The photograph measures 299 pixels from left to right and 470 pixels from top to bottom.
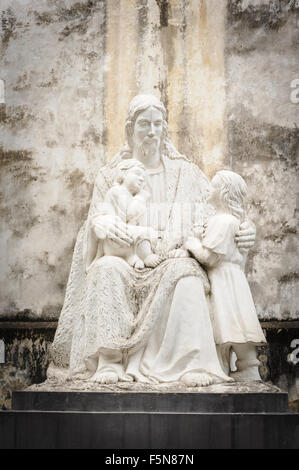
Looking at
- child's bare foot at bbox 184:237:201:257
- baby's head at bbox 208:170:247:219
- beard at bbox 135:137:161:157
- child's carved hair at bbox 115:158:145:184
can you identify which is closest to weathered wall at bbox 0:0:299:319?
beard at bbox 135:137:161:157

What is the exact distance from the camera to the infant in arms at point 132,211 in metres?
5.75

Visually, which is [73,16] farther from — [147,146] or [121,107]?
[147,146]

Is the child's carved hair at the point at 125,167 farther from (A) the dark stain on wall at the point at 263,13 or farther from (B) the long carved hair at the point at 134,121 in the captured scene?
(A) the dark stain on wall at the point at 263,13

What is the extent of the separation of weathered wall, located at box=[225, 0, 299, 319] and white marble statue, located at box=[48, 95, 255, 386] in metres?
1.84

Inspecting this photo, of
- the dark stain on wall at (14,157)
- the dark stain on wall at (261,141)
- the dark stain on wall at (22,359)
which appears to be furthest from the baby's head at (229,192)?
the dark stain on wall at (14,157)

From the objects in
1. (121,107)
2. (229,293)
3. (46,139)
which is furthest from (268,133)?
(229,293)

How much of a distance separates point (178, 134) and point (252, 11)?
4.68 feet

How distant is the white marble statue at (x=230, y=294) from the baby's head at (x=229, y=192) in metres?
0.10

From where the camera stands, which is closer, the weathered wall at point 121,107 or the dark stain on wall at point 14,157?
the weathered wall at point 121,107

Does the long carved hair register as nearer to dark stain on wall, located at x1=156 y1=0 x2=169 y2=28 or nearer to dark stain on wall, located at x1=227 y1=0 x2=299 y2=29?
dark stain on wall, located at x1=156 y1=0 x2=169 y2=28

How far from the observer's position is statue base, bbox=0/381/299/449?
4891mm
